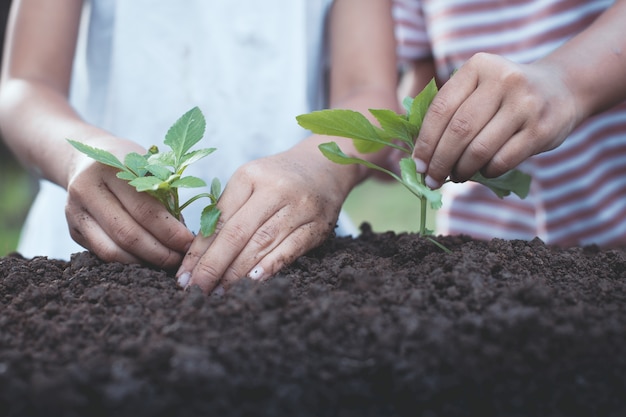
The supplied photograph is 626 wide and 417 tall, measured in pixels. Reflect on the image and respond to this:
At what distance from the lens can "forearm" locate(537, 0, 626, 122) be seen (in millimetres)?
1033

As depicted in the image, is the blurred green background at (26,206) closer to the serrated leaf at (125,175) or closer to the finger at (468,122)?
the finger at (468,122)

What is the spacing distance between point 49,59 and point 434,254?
1.10 meters

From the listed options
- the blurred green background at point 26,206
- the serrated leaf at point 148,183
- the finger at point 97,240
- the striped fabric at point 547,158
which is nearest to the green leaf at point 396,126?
the serrated leaf at point 148,183

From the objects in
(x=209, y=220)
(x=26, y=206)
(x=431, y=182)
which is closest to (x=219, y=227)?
(x=209, y=220)

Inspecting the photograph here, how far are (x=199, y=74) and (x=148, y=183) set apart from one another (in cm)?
79

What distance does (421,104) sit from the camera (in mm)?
972

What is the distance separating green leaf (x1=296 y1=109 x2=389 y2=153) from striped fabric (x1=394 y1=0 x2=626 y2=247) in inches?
34.1

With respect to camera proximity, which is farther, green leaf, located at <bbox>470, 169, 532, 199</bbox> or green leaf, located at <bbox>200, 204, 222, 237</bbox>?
green leaf, located at <bbox>470, 169, 532, 199</bbox>

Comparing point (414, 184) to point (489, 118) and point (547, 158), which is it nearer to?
point (489, 118)

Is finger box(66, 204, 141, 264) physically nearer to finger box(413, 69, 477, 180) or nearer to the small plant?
the small plant

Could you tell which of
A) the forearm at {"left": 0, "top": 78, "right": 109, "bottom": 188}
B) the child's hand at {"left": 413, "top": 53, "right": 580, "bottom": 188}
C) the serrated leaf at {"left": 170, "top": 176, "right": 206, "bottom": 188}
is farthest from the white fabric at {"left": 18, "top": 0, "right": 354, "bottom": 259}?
the child's hand at {"left": 413, "top": 53, "right": 580, "bottom": 188}

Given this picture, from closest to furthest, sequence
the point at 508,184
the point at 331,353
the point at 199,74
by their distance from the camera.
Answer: the point at 331,353
the point at 508,184
the point at 199,74

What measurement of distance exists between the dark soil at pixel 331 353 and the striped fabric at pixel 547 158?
0.98 m

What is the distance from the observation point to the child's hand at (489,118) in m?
0.92
